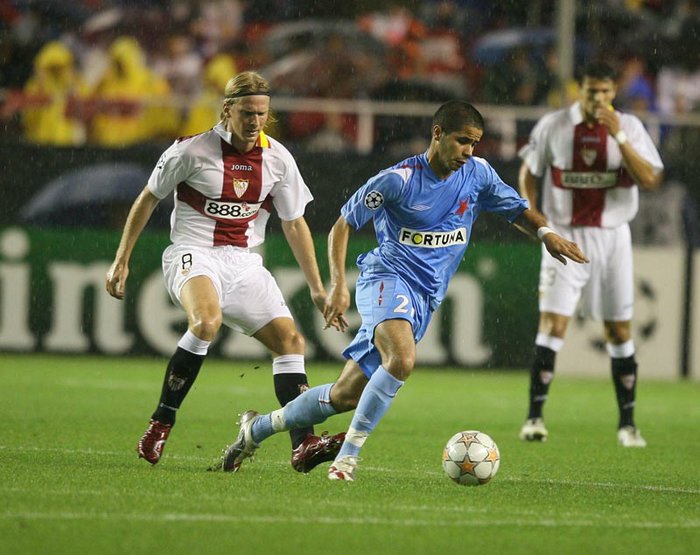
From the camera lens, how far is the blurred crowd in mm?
14664

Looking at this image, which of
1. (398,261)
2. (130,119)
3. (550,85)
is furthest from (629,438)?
(550,85)

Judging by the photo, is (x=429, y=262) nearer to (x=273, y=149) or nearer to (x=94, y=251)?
(x=273, y=149)

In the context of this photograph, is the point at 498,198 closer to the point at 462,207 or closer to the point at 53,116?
the point at 462,207

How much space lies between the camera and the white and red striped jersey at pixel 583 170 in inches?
381

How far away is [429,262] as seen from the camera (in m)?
6.97

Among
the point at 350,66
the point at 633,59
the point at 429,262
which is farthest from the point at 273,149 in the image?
the point at 633,59

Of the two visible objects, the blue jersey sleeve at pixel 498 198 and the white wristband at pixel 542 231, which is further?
the blue jersey sleeve at pixel 498 198

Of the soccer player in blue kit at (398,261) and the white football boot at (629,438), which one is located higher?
the soccer player in blue kit at (398,261)

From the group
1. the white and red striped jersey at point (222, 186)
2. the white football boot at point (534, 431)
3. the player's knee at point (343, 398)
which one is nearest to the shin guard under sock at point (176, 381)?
the white and red striped jersey at point (222, 186)

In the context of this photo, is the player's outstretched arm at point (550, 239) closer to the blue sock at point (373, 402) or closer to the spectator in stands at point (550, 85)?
the blue sock at point (373, 402)

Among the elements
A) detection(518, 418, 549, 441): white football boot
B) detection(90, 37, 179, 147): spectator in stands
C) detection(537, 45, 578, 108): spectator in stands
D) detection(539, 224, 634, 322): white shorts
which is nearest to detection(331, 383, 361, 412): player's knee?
detection(518, 418, 549, 441): white football boot

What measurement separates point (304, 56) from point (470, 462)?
10.2 m

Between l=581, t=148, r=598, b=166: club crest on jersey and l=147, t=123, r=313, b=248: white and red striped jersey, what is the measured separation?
2.86m

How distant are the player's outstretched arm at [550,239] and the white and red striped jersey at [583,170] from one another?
2.50 meters
